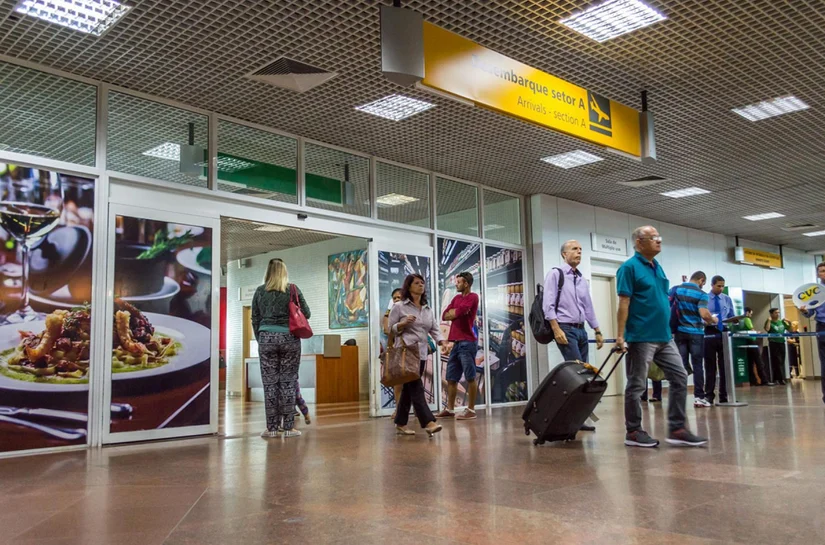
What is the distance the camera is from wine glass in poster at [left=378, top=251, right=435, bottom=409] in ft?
30.9

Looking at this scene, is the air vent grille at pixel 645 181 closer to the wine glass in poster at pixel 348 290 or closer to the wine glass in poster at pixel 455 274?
the wine glass in poster at pixel 455 274

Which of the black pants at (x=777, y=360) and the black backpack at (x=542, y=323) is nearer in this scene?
the black backpack at (x=542, y=323)

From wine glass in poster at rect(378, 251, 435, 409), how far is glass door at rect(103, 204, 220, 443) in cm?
251

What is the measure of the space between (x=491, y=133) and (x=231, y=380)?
11.8 meters

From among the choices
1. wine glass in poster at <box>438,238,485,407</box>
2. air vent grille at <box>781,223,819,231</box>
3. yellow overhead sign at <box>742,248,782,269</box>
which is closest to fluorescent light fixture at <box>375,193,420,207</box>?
wine glass in poster at <box>438,238,485,407</box>

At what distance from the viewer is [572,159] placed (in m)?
10.2

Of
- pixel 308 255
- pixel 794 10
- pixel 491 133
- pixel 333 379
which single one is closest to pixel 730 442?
pixel 794 10

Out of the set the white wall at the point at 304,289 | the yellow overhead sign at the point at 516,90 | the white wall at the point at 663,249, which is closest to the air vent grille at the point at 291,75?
the yellow overhead sign at the point at 516,90

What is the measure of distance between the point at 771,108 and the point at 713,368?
3.18 m

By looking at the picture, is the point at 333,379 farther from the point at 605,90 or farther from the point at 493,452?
the point at 493,452

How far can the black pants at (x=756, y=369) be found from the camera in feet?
50.7

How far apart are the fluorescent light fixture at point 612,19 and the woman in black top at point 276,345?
11.0 ft

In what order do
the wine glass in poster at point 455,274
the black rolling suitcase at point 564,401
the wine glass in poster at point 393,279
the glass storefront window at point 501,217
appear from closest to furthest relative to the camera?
the black rolling suitcase at point 564,401, the wine glass in poster at point 393,279, the wine glass in poster at point 455,274, the glass storefront window at point 501,217

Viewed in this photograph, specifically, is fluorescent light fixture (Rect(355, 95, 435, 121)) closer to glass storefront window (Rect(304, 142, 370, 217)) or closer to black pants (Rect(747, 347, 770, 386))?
glass storefront window (Rect(304, 142, 370, 217))
